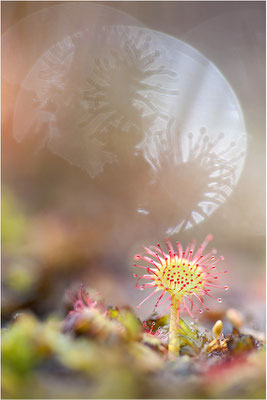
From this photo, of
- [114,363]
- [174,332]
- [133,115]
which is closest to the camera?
[114,363]

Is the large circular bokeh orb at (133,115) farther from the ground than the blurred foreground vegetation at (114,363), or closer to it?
farther from the ground

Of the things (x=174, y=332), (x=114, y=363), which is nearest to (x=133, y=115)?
(x=174, y=332)

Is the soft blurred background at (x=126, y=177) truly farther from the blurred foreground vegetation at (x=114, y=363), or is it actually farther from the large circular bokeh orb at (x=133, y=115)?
the blurred foreground vegetation at (x=114, y=363)

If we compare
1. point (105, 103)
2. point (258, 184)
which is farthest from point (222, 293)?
point (105, 103)

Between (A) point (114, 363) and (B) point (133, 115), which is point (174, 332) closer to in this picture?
(A) point (114, 363)

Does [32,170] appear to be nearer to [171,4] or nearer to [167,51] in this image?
[167,51]

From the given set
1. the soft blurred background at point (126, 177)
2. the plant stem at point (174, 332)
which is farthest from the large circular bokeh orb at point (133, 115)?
the plant stem at point (174, 332)

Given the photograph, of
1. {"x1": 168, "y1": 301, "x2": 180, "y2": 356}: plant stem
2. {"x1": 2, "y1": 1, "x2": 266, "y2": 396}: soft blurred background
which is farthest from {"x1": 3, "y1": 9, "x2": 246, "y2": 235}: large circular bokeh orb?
{"x1": 168, "y1": 301, "x2": 180, "y2": 356}: plant stem

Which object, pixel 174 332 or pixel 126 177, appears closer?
pixel 174 332

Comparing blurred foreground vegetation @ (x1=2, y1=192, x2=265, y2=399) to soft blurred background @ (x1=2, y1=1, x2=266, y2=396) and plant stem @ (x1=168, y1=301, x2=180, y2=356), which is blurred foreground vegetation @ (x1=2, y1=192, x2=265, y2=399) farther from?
soft blurred background @ (x1=2, y1=1, x2=266, y2=396)
